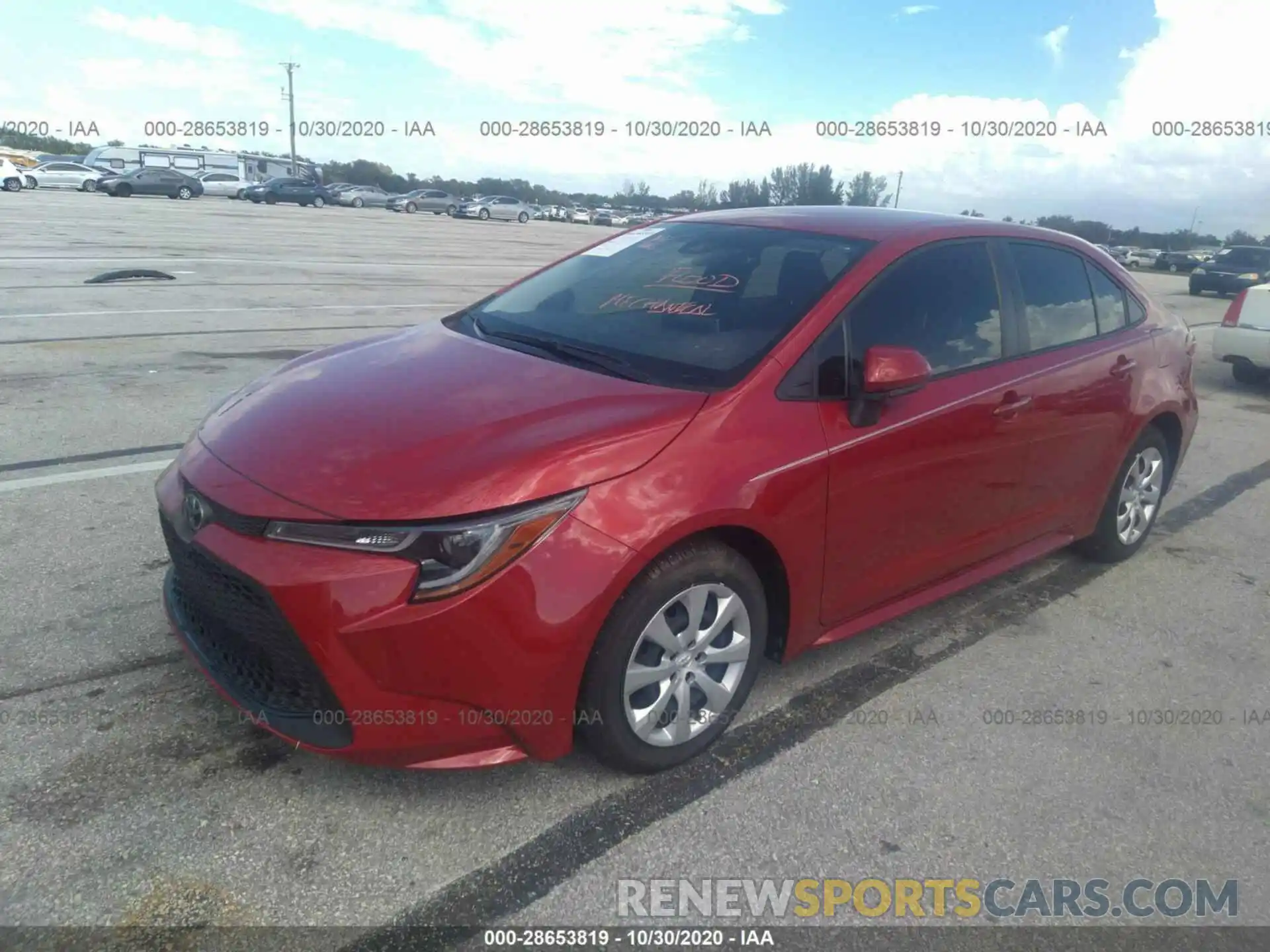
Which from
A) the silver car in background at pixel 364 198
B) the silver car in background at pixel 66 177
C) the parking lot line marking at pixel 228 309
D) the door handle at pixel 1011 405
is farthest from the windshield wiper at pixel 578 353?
the silver car in background at pixel 364 198

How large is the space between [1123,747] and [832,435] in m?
1.48

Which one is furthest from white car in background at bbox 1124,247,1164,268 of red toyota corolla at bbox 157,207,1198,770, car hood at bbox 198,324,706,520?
car hood at bbox 198,324,706,520

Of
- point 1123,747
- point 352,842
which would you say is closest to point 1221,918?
point 1123,747

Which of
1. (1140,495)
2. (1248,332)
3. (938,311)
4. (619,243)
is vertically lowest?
(1140,495)

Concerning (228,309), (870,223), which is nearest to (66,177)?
(228,309)

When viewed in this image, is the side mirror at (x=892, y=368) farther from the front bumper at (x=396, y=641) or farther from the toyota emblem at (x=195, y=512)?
the toyota emblem at (x=195, y=512)

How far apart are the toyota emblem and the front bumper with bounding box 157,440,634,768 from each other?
36mm

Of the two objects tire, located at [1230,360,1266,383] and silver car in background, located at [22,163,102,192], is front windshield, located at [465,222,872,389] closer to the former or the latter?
tire, located at [1230,360,1266,383]

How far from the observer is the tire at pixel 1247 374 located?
10.6m

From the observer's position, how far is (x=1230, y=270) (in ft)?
82.3

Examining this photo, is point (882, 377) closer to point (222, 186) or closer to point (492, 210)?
point (492, 210)

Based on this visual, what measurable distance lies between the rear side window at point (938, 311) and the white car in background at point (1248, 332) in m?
7.77

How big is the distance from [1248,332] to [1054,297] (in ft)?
24.1

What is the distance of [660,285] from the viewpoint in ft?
12.0
